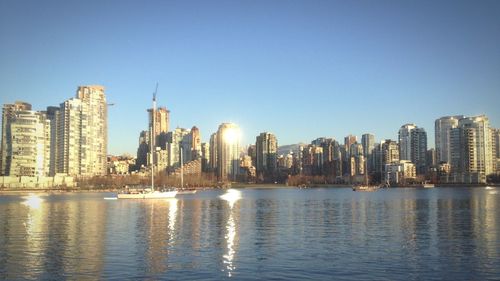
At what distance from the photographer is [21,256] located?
45.1 m

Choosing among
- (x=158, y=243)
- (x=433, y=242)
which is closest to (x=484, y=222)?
(x=433, y=242)

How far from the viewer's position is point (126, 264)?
135 ft

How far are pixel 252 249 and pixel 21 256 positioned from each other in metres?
19.7

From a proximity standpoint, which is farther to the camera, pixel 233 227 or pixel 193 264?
pixel 233 227

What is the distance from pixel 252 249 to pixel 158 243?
9917 mm

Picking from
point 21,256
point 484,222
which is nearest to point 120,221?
point 21,256

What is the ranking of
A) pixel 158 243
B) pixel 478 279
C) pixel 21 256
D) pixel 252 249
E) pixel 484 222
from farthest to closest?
pixel 484 222 → pixel 158 243 → pixel 252 249 → pixel 21 256 → pixel 478 279

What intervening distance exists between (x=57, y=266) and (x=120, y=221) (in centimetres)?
3884

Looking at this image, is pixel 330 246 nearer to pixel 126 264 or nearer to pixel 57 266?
pixel 126 264

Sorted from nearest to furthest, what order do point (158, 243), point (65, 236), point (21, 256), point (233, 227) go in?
point (21, 256), point (158, 243), point (65, 236), point (233, 227)

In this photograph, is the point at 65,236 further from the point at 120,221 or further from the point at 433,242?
the point at 433,242

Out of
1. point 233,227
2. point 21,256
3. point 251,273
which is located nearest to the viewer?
point 251,273

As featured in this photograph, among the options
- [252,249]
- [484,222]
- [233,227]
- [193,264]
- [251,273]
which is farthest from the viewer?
[484,222]

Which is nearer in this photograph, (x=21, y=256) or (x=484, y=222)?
(x=21, y=256)
